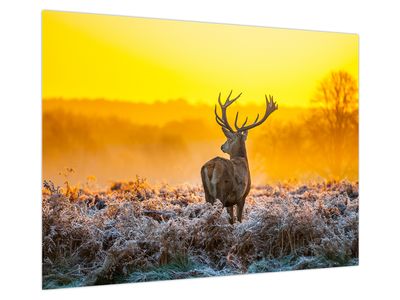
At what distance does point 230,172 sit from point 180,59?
120 cm

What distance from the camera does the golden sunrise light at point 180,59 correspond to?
6.61m

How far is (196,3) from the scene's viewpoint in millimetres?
7113

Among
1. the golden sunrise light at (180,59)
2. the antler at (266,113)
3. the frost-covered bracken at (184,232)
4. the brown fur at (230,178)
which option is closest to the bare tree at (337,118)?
the golden sunrise light at (180,59)

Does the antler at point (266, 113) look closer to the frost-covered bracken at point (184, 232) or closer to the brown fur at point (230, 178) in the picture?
the brown fur at point (230, 178)

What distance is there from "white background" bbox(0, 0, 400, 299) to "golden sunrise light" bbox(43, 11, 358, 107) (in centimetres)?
11

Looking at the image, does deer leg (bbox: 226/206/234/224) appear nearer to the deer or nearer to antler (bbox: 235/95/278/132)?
the deer

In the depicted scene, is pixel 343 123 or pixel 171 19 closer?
pixel 171 19

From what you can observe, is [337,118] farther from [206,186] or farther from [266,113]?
[206,186]
